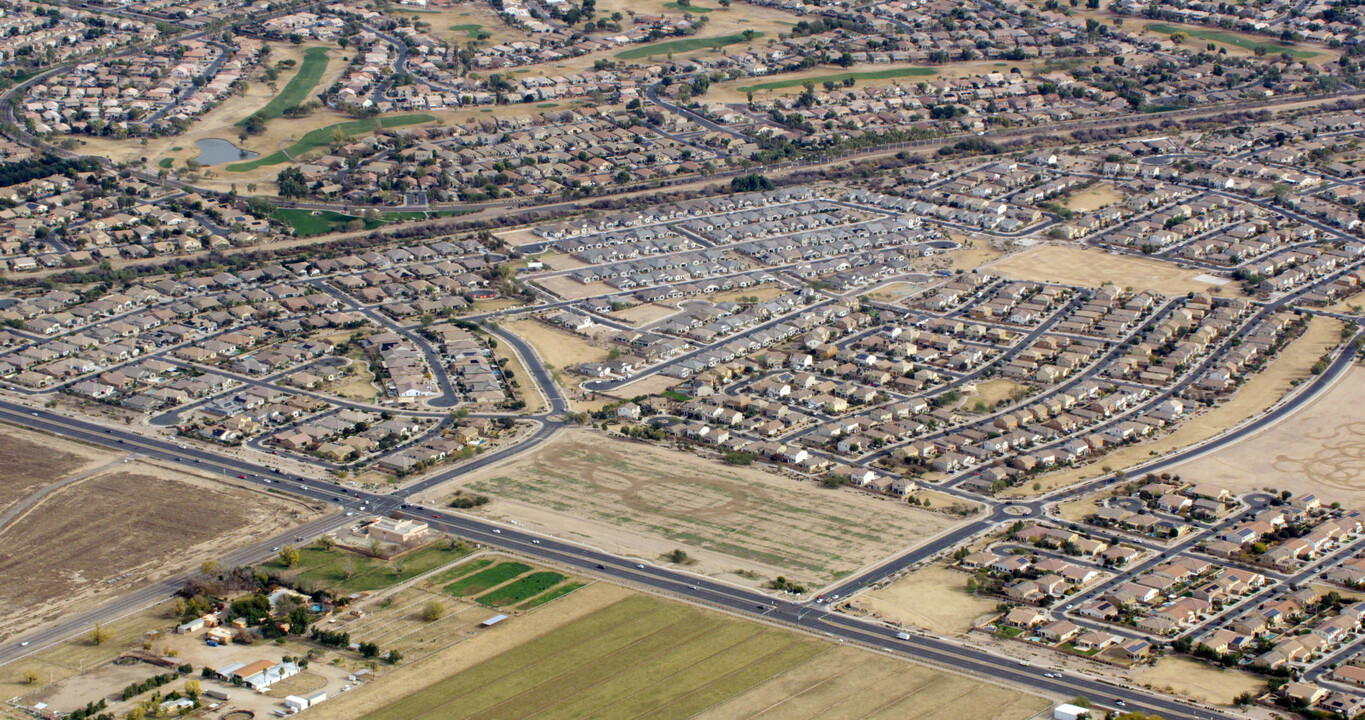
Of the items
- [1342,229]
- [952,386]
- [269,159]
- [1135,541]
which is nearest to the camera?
[1135,541]

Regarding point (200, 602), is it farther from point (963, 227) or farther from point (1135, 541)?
point (963, 227)

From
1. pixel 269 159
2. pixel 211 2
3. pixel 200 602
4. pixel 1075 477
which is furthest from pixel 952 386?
pixel 211 2

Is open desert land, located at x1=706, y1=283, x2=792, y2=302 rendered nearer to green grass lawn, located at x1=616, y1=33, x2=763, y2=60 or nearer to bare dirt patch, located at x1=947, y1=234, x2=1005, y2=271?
bare dirt patch, located at x1=947, y1=234, x2=1005, y2=271

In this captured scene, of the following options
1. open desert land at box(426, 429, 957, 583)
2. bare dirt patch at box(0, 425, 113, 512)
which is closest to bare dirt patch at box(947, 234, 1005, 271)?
open desert land at box(426, 429, 957, 583)

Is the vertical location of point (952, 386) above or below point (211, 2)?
below

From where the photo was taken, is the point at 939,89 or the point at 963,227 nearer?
the point at 963,227

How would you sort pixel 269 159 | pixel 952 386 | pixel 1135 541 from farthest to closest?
pixel 269 159 < pixel 952 386 < pixel 1135 541

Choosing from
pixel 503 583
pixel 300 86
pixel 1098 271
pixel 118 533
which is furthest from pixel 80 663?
pixel 300 86

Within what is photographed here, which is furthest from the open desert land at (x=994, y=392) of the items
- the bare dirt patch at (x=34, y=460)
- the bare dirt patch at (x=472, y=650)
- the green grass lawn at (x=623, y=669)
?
the bare dirt patch at (x=34, y=460)
